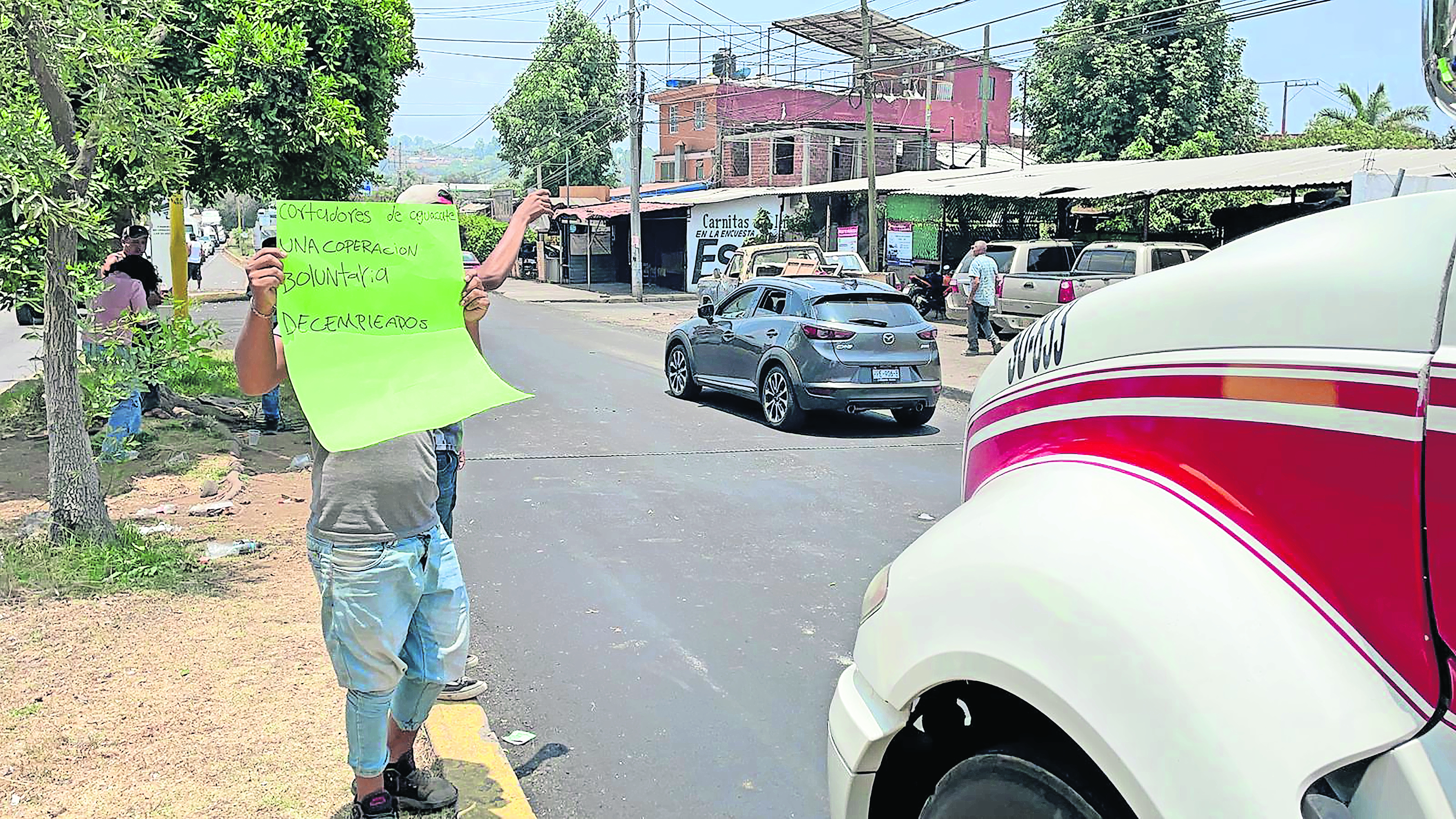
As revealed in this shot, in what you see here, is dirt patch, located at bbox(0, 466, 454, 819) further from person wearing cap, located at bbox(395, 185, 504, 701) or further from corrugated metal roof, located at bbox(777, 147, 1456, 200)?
corrugated metal roof, located at bbox(777, 147, 1456, 200)

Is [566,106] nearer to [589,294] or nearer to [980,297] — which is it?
[589,294]

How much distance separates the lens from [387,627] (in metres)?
3.43

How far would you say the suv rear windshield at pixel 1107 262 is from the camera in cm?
1870

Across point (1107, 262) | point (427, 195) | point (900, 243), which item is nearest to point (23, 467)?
point (427, 195)

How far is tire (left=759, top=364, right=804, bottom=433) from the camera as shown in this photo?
12211 millimetres

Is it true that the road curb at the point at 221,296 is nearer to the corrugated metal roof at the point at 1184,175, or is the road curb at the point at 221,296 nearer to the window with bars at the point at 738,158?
the corrugated metal roof at the point at 1184,175

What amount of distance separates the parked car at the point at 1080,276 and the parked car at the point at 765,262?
13.4 ft

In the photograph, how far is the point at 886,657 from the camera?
8.42 ft

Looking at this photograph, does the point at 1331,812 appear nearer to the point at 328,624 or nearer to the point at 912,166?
the point at 328,624

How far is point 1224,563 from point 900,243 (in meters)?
26.9

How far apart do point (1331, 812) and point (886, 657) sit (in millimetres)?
1034

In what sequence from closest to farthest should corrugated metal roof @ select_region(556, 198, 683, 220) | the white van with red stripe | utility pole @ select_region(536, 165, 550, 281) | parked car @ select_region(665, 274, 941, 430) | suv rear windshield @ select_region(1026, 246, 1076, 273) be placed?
the white van with red stripe < parked car @ select_region(665, 274, 941, 430) < suv rear windshield @ select_region(1026, 246, 1076, 273) < corrugated metal roof @ select_region(556, 198, 683, 220) < utility pole @ select_region(536, 165, 550, 281)

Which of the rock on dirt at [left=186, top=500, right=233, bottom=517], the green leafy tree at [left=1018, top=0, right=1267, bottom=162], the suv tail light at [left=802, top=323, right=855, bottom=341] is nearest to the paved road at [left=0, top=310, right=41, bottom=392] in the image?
the rock on dirt at [left=186, top=500, right=233, bottom=517]

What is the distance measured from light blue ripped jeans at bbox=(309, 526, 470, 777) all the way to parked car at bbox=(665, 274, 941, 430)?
8436mm
